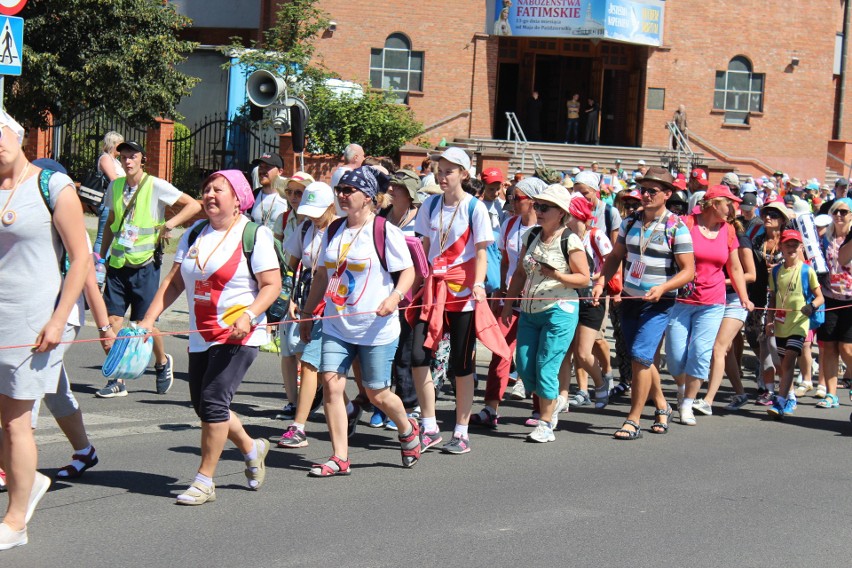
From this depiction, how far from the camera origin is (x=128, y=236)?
9609 millimetres

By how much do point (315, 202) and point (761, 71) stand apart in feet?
107

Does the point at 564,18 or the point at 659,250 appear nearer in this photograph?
the point at 659,250

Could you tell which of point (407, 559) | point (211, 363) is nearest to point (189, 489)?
point (211, 363)

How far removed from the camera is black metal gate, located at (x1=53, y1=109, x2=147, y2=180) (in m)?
26.7

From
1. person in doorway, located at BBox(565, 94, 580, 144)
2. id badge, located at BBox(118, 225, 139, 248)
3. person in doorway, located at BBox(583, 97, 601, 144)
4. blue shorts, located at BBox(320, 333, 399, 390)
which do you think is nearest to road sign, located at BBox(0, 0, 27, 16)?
id badge, located at BBox(118, 225, 139, 248)

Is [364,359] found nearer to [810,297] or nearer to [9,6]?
[9,6]

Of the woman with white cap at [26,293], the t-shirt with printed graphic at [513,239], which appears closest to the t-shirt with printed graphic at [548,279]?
the t-shirt with printed graphic at [513,239]

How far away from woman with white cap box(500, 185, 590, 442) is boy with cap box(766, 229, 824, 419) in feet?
9.99

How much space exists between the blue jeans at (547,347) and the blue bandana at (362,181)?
6.45 feet

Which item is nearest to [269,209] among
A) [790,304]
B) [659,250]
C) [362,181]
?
[362,181]

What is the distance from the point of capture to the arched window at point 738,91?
3784 cm

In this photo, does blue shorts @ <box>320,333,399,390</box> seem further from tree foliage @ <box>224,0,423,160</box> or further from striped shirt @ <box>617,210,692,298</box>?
tree foliage @ <box>224,0,423,160</box>

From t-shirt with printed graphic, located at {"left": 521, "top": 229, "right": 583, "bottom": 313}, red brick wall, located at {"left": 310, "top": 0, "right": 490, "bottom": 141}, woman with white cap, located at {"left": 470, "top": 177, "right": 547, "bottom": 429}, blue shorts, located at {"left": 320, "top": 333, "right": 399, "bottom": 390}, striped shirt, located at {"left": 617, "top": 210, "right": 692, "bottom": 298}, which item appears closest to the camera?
blue shorts, located at {"left": 320, "top": 333, "right": 399, "bottom": 390}

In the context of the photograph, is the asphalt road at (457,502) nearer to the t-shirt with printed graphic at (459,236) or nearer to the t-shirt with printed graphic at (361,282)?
the t-shirt with printed graphic at (361,282)
